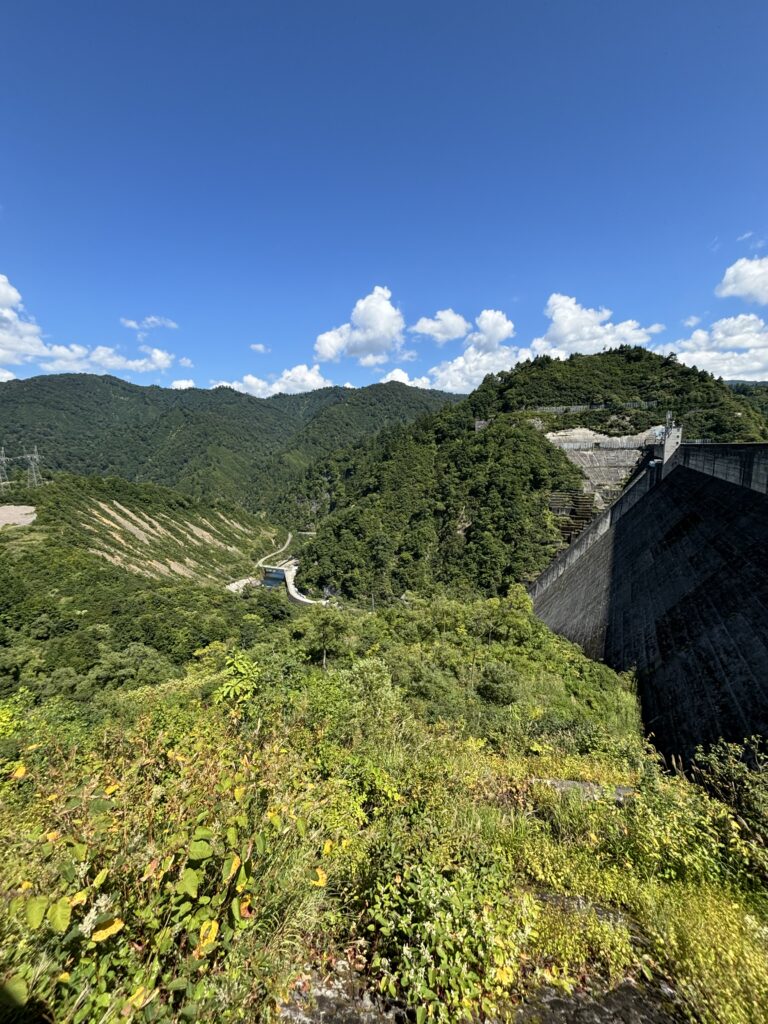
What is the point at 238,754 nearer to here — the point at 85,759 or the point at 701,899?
the point at 85,759

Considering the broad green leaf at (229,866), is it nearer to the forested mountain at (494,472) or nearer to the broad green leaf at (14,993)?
the broad green leaf at (14,993)

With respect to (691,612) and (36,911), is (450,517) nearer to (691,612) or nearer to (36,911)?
(691,612)

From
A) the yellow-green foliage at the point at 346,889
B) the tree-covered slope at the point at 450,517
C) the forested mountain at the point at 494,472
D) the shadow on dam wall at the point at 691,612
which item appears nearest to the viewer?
the yellow-green foliage at the point at 346,889

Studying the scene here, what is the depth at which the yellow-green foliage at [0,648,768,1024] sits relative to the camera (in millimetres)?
2318

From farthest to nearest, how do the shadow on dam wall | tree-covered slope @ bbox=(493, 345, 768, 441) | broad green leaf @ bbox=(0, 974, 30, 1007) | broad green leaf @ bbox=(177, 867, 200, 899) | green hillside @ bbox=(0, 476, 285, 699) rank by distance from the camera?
tree-covered slope @ bbox=(493, 345, 768, 441) < green hillside @ bbox=(0, 476, 285, 699) < the shadow on dam wall < broad green leaf @ bbox=(177, 867, 200, 899) < broad green leaf @ bbox=(0, 974, 30, 1007)

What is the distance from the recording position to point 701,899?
407 cm

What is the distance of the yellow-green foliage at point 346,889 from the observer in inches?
91.3

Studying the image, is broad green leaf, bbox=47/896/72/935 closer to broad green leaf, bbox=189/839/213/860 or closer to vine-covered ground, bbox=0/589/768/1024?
vine-covered ground, bbox=0/589/768/1024

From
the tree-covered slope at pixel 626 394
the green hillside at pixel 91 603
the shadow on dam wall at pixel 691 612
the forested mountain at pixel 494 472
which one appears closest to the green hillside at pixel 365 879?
the shadow on dam wall at pixel 691 612

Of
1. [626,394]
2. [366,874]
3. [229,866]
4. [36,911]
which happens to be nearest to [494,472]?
[626,394]

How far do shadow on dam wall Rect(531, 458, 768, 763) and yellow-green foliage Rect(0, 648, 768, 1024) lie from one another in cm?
623

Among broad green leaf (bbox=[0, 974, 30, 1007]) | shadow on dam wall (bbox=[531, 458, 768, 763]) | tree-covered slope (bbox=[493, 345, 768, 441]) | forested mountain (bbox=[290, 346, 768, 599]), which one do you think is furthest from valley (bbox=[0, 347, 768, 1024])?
tree-covered slope (bbox=[493, 345, 768, 441])

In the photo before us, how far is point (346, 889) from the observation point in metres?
3.75

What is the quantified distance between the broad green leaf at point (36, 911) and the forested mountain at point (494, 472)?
44492 mm
